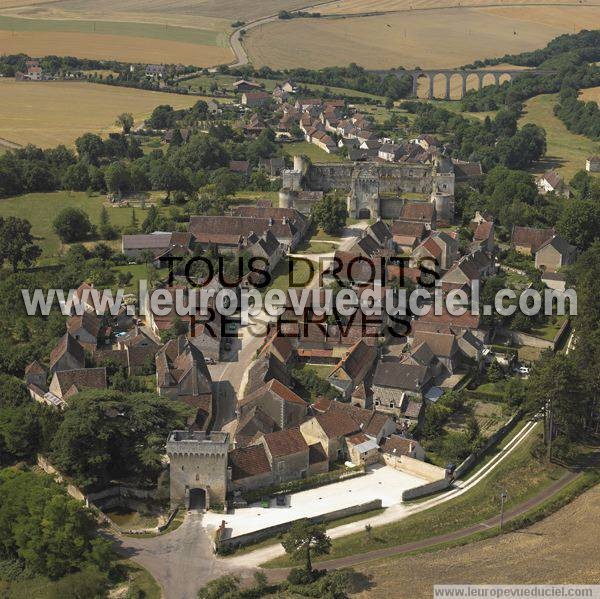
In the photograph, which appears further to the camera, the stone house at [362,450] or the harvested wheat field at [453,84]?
the harvested wheat field at [453,84]

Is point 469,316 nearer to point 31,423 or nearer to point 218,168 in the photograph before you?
point 31,423

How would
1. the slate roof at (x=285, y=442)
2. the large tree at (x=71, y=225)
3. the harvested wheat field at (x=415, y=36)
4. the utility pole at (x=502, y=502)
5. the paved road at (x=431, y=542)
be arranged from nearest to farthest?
the paved road at (x=431, y=542) → the utility pole at (x=502, y=502) → the slate roof at (x=285, y=442) → the large tree at (x=71, y=225) → the harvested wheat field at (x=415, y=36)

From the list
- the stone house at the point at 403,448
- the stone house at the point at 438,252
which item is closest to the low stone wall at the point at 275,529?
the stone house at the point at 403,448

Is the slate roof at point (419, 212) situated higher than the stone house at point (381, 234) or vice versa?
the slate roof at point (419, 212)

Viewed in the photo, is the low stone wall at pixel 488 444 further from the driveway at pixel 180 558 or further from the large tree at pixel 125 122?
the large tree at pixel 125 122

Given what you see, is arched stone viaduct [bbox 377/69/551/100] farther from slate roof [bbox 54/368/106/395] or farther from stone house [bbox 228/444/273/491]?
stone house [bbox 228/444/273/491]

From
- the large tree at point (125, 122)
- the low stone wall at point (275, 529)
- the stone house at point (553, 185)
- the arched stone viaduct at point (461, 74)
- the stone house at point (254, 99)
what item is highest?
the arched stone viaduct at point (461, 74)

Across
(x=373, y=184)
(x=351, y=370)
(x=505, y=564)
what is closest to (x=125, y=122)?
(x=373, y=184)
